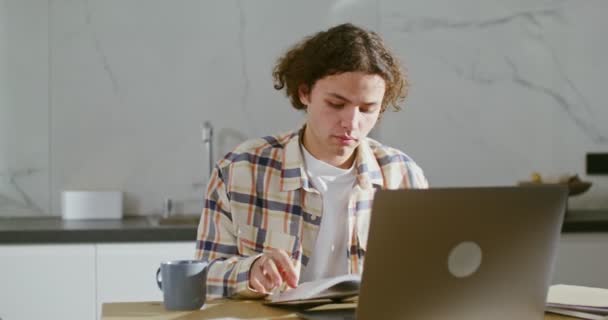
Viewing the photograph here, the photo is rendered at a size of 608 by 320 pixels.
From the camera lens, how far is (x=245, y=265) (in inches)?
72.7

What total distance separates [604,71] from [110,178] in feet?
6.21

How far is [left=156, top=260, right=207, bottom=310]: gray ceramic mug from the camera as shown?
5.43 feet

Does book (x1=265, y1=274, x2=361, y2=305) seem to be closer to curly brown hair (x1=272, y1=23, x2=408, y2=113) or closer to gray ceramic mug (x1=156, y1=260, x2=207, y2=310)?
gray ceramic mug (x1=156, y1=260, x2=207, y2=310)

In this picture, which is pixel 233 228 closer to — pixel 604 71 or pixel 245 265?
pixel 245 265

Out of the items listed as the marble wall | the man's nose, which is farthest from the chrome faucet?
the man's nose

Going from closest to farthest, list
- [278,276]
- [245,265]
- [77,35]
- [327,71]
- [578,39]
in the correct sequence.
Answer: [278,276], [245,265], [327,71], [77,35], [578,39]

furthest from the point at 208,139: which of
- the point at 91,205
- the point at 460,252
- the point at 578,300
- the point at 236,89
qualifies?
the point at 460,252

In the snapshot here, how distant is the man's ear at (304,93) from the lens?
2.09 meters

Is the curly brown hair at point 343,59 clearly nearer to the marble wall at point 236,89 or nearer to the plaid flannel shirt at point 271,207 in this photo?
the plaid flannel shirt at point 271,207

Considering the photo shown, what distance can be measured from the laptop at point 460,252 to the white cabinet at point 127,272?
157 cm

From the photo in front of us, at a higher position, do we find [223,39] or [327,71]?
[223,39]

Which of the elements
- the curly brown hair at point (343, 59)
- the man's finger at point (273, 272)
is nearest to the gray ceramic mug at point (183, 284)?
the man's finger at point (273, 272)

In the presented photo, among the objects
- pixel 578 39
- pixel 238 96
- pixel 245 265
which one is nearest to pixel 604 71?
pixel 578 39

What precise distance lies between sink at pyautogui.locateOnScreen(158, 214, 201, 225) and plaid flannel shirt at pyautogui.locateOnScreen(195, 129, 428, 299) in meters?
0.95
